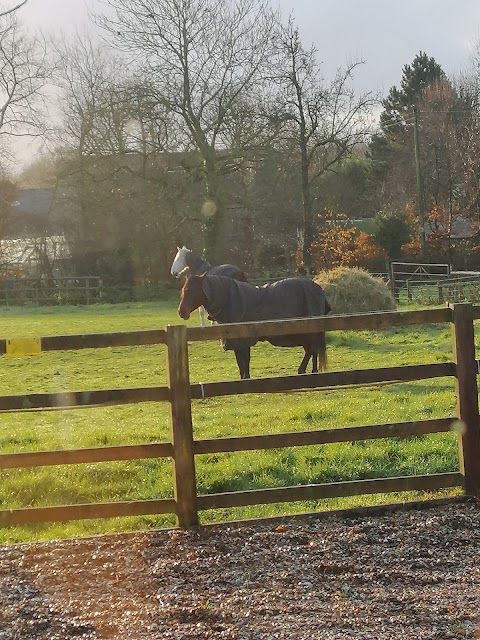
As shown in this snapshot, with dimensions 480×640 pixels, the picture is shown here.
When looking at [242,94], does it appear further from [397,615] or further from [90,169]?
[397,615]

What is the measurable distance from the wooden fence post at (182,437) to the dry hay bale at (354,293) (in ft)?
55.7

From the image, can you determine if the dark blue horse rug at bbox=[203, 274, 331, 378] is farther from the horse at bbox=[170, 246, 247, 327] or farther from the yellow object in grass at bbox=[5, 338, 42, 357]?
the yellow object in grass at bbox=[5, 338, 42, 357]

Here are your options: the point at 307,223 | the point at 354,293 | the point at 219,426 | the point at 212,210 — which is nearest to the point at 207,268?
the point at 354,293

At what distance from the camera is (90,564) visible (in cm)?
482

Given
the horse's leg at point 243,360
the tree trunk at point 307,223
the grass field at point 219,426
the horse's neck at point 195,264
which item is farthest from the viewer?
the tree trunk at point 307,223

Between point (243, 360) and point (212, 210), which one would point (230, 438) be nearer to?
point (243, 360)

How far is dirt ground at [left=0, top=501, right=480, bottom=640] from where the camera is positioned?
383cm

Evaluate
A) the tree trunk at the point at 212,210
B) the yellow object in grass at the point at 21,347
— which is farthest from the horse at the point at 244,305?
the tree trunk at the point at 212,210

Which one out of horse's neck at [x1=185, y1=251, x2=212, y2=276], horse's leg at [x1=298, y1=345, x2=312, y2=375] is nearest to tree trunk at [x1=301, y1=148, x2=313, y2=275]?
horse's neck at [x1=185, y1=251, x2=212, y2=276]

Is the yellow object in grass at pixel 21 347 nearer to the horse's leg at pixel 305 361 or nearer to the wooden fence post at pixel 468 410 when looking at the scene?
the wooden fence post at pixel 468 410

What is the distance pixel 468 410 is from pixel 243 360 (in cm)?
752

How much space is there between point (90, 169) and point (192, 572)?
3238 centimetres

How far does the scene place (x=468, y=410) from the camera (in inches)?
227

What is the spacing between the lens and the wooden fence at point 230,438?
534 cm
